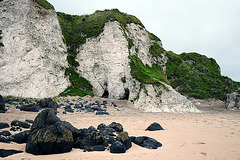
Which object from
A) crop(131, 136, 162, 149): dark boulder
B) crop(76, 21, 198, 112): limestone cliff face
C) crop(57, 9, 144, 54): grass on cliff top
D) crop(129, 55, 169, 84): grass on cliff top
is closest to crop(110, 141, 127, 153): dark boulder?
crop(131, 136, 162, 149): dark boulder

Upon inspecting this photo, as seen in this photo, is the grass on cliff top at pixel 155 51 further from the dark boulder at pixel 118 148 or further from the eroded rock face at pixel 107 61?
the dark boulder at pixel 118 148

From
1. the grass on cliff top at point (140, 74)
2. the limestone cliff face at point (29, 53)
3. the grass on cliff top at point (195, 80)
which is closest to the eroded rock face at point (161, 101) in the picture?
the grass on cliff top at point (140, 74)

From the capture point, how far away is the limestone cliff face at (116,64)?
20.5 meters

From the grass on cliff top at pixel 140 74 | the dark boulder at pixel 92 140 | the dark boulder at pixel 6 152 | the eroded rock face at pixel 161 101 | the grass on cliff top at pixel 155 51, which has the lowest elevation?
the dark boulder at pixel 6 152

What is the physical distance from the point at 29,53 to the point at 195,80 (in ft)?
130

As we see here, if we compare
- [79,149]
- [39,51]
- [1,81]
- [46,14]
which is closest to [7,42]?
[39,51]

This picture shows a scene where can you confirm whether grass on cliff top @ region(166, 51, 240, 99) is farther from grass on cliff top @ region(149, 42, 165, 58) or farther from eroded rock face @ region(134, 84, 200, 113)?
eroded rock face @ region(134, 84, 200, 113)

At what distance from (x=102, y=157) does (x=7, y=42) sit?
2775 cm

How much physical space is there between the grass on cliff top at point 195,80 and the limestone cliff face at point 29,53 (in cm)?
2947

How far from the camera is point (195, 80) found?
4075 cm

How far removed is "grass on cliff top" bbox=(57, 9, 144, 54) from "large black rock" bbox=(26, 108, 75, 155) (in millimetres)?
27440

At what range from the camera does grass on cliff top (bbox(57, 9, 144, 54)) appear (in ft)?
103

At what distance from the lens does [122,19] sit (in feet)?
111

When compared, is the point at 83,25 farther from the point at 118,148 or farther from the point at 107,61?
the point at 118,148
